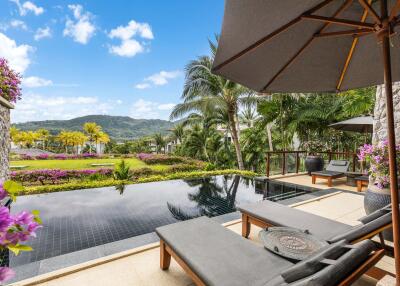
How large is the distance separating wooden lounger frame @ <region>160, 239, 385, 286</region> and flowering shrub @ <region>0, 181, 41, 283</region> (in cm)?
139

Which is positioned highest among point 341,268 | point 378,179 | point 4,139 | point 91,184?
point 4,139

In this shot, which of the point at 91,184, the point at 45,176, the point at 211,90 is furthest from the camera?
the point at 211,90

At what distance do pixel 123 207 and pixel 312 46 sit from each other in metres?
5.11

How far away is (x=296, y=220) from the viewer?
289 centimetres

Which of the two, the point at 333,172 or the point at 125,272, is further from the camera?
the point at 333,172

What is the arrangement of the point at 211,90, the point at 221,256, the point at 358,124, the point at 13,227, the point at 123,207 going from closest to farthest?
the point at 13,227 → the point at 221,256 → the point at 123,207 → the point at 358,124 → the point at 211,90

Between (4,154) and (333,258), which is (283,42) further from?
(4,154)

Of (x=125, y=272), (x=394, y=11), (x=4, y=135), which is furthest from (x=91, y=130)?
(x=394, y=11)

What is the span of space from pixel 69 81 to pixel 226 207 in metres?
70.3

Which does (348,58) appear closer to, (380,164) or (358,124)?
(380,164)

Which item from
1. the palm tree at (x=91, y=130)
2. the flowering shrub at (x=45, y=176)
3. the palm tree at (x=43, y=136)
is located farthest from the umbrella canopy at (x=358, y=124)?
the palm tree at (x=43, y=136)

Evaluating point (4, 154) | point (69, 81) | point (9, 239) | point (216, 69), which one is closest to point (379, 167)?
point (216, 69)

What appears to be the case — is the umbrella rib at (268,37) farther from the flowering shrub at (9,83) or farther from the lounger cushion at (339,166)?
the lounger cushion at (339,166)

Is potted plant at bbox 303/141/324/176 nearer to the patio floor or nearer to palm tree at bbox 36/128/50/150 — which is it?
the patio floor
